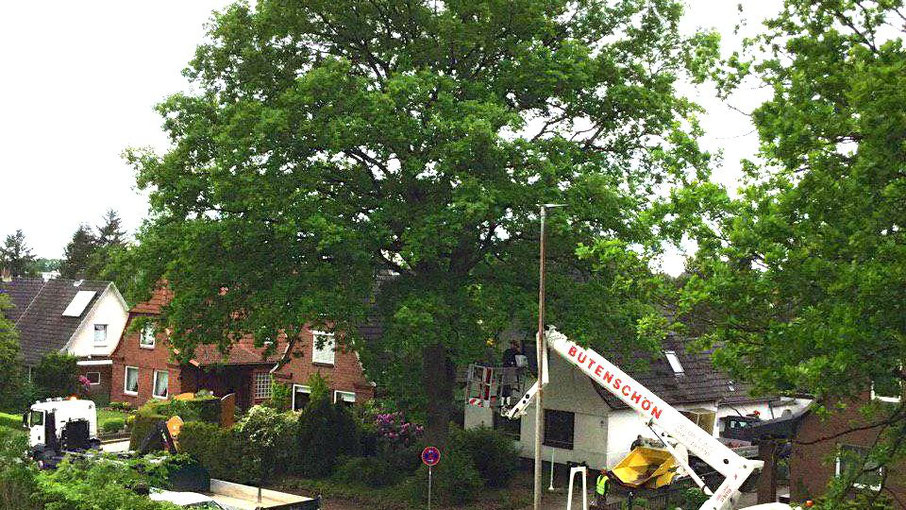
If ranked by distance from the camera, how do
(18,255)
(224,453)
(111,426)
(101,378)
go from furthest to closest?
(18,255) < (101,378) < (111,426) < (224,453)

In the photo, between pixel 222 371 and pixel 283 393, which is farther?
pixel 222 371

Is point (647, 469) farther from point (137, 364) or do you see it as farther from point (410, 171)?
point (137, 364)

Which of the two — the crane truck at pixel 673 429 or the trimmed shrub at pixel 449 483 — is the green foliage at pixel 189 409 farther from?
the crane truck at pixel 673 429

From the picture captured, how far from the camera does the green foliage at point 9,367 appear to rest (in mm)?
41156

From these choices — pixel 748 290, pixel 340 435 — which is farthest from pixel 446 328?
pixel 748 290

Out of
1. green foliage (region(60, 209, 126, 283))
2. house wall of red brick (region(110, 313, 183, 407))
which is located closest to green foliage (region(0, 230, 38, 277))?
green foliage (region(60, 209, 126, 283))

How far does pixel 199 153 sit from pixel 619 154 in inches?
479

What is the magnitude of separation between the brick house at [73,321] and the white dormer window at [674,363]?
3057cm

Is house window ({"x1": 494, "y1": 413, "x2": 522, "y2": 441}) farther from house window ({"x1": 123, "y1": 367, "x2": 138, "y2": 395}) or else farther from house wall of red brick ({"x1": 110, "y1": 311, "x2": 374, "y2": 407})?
house window ({"x1": 123, "y1": 367, "x2": 138, "y2": 395})

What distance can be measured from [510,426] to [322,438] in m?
7.40

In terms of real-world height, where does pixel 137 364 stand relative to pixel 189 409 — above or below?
above

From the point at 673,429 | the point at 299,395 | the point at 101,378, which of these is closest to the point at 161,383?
the point at 101,378

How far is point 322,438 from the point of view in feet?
99.2

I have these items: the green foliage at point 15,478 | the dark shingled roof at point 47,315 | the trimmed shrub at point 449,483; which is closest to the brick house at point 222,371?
the dark shingled roof at point 47,315
